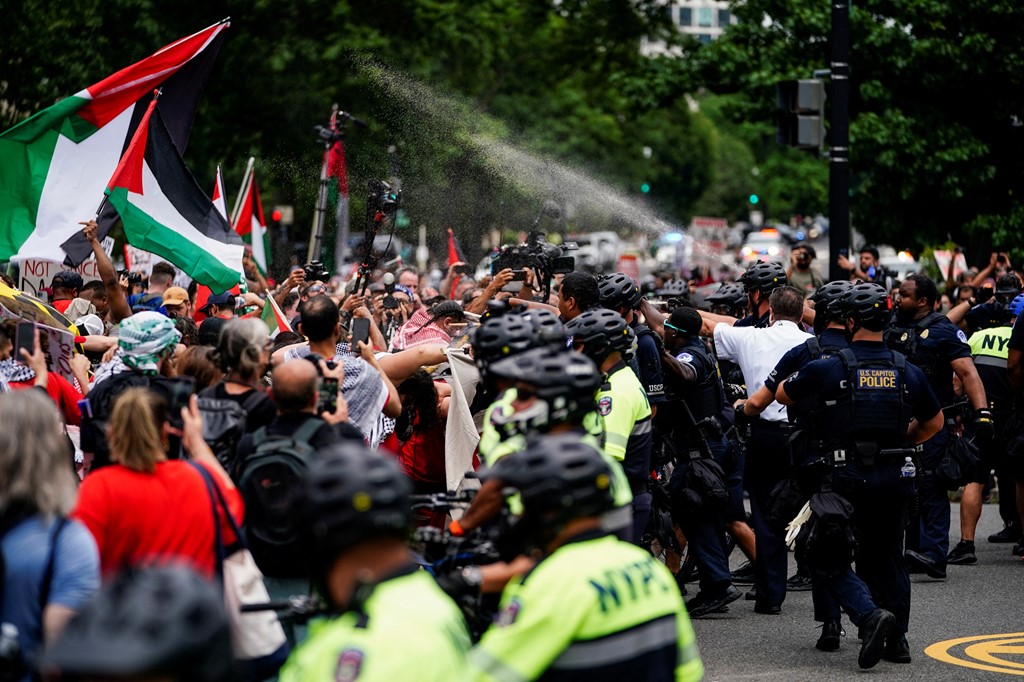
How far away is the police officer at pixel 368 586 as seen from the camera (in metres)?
3.00

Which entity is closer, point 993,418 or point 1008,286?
point 993,418

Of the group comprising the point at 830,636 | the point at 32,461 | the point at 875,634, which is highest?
the point at 32,461

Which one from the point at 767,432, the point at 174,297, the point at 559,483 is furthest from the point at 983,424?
the point at 559,483

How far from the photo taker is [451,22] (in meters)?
31.1

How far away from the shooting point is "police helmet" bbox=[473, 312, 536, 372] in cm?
578

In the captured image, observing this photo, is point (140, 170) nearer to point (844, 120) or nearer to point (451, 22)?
point (844, 120)

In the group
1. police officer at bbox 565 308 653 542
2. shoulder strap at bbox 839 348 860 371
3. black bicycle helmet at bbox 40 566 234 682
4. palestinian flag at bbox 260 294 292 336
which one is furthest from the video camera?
black bicycle helmet at bbox 40 566 234 682

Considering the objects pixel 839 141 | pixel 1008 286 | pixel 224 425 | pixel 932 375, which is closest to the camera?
pixel 224 425

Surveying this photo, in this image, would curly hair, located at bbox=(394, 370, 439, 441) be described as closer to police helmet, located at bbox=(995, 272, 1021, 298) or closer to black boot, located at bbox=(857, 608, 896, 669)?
black boot, located at bbox=(857, 608, 896, 669)

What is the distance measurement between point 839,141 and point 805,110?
47 centimetres

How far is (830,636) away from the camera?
27.4 ft

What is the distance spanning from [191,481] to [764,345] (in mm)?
5528

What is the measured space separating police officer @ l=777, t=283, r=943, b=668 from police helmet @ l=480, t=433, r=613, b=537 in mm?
4638

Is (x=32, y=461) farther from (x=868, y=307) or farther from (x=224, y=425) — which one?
(x=868, y=307)
